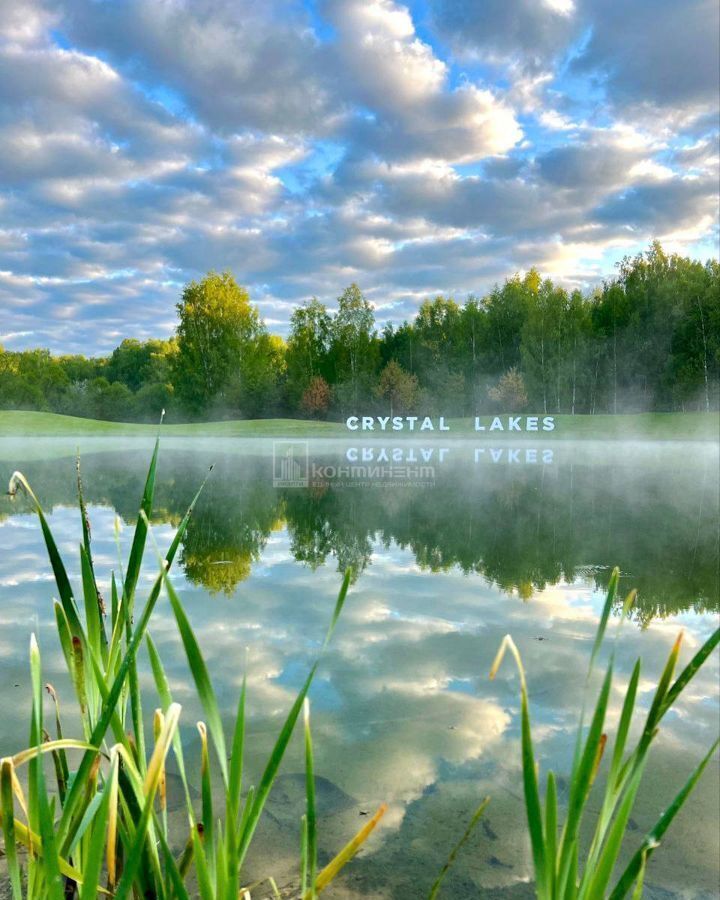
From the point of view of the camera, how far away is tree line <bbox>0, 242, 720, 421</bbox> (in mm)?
29750

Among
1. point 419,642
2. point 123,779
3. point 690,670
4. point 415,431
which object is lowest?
point 419,642

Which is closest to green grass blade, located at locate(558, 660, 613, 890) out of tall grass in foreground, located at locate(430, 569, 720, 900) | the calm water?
tall grass in foreground, located at locate(430, 569, 720, 900)

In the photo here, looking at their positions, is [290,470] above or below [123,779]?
below

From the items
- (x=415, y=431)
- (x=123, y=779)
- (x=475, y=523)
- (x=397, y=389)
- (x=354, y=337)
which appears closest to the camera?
(x=123, y=779)

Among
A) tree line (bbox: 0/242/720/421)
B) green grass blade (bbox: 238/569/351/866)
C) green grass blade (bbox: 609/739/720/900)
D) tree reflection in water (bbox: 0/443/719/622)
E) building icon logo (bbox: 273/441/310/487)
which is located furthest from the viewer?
tree line (bbox: 0/242/720/421)

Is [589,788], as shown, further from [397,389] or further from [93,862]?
[397,389]

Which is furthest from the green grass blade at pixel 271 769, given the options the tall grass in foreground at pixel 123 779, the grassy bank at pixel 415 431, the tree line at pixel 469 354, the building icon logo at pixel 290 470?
the tree line at pixel 469 354

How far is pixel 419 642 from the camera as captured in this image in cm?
276

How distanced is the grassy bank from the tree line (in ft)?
8.57

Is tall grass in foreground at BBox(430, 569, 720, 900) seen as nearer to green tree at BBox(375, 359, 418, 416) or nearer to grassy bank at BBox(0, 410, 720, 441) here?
grassy bank at BBox(0, 410, 720, 441)

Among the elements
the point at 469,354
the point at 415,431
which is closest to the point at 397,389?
the point at 415,431

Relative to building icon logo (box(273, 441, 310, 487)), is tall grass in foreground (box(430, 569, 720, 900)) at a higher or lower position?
higher

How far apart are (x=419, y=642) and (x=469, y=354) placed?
1310 inches

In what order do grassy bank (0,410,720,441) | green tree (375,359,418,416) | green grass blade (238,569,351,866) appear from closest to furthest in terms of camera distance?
green grass blade (238,569,351,866) < grassy bank (0,410,720,441) < green tree (375,359,418,416)
